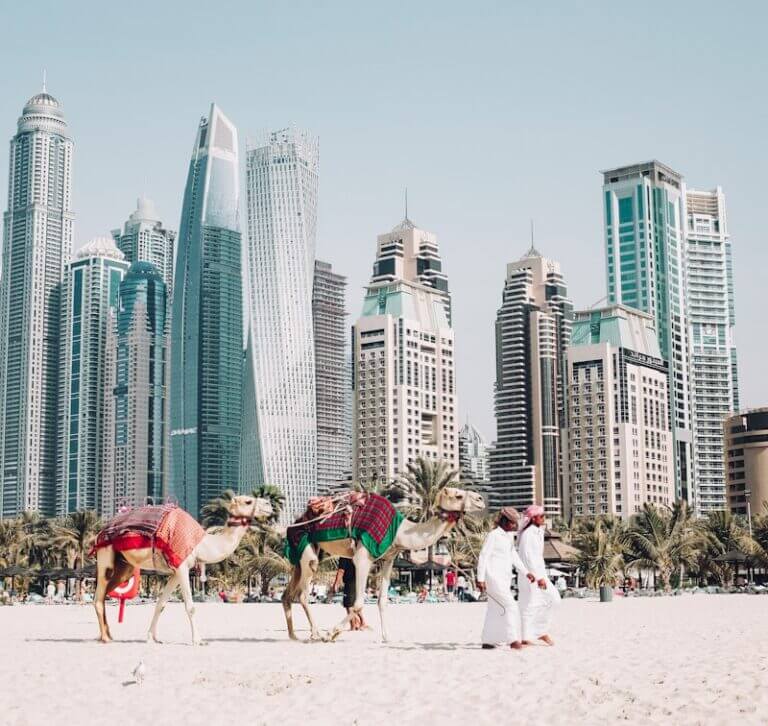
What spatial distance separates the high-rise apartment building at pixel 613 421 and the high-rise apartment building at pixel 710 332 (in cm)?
2589

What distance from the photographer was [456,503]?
56.3 feet

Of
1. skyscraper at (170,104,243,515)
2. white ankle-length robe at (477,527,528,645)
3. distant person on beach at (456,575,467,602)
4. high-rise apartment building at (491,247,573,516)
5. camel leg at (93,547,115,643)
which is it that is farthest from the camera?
skyscraper at (170,104,243,515)

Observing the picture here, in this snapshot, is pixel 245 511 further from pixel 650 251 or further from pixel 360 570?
pixel 650 251

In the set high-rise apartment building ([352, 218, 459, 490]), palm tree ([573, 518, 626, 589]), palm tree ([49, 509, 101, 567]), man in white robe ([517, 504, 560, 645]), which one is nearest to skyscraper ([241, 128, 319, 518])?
high-rise apartment building ([352, 218, 459, 490])

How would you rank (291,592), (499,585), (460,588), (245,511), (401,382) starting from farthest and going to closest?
(401,382) → (460,588) → (291,592) → (245,511) → (499,585)

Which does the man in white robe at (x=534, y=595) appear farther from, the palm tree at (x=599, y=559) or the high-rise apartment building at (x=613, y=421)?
the high-rise apartment building at (x=613, y=421)

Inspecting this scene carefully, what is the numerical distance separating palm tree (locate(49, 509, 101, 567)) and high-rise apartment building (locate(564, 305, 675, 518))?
311 feet

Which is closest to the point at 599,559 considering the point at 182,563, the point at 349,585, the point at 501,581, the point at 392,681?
the point at 349,585

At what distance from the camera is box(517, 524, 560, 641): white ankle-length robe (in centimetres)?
1609

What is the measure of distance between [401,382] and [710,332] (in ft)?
206

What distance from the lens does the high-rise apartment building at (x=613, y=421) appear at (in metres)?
152

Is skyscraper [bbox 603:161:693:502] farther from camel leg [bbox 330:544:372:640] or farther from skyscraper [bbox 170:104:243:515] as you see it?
camel leg [bbox 330:544:372:640]

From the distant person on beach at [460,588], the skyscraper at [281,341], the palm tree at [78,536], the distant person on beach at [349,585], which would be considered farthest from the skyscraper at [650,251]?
the distant person on beach at [349,585]

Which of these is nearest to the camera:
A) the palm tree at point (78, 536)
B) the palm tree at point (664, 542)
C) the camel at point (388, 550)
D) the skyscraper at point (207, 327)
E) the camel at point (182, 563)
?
the camel at point (388, 550)
